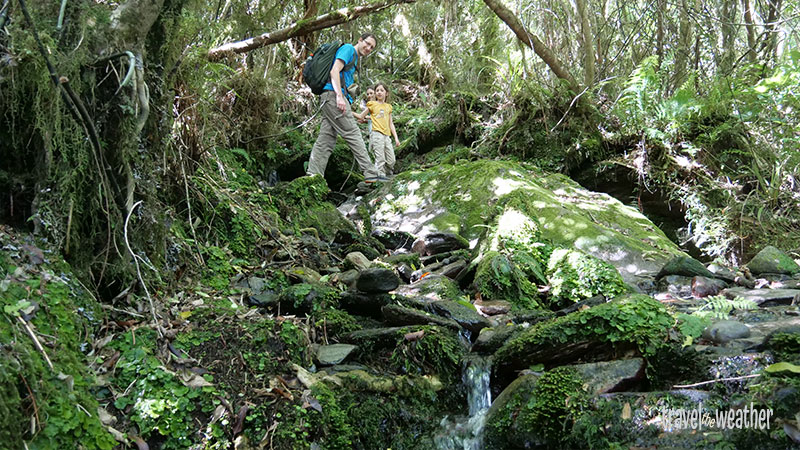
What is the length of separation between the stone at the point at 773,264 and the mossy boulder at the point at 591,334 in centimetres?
334

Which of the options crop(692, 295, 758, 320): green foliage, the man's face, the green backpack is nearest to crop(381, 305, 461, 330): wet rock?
crop(692, 295, 758, 320): green foliage

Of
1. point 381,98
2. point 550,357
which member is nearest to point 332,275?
point 550,357

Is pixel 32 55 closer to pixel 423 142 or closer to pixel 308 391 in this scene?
pixel 308 391

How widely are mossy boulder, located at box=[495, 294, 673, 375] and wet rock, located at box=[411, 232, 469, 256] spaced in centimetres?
298

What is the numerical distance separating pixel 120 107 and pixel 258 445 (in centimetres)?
231

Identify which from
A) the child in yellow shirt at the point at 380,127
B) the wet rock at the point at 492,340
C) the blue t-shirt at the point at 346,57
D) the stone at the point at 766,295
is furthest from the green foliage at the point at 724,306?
the child in yellow shirt at the point at 380,127

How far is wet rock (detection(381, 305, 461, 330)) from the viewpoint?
168 inches

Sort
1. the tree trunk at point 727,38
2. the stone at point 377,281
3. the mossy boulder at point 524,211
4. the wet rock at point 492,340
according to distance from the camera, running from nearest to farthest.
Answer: the wet rock at point 492,340 < the stone at point 377,281 < the mossy boulder at point 524,211 < the tree trunk at point 727,38

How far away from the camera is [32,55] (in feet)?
10.2

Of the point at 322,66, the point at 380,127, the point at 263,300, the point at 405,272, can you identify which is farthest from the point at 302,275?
the point at 380,127

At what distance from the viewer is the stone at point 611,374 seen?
10.4 feet

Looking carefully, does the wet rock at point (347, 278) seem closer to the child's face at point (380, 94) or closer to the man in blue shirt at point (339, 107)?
the man in blue shirt at point (339, 107)

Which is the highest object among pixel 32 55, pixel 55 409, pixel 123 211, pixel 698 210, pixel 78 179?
pixel 32 55

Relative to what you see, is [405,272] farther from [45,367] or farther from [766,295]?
[45,367]
